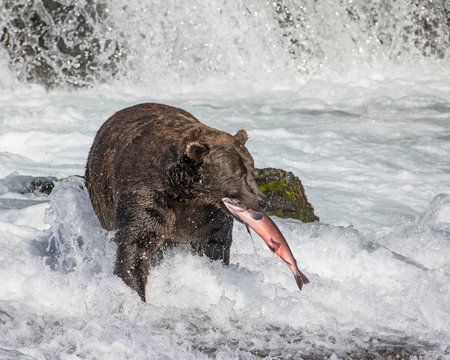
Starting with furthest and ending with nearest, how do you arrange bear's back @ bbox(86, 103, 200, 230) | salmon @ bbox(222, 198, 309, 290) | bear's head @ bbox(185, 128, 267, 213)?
bear's back @ bbox(86, 103, 200, 230) → bear's head @ bbox(185, 128, 267, 213) → salmon @ bbox(222, 198, 309, 290)

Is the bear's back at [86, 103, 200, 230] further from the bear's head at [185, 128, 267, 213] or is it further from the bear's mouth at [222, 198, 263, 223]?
the bear's mouth at [222, 198, 263, 223]

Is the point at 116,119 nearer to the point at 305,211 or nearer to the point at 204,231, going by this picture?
the point at 204,231

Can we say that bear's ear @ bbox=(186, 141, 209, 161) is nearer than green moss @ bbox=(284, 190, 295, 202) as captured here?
Yes

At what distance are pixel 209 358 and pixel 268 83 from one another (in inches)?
477

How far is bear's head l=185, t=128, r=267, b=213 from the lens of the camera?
4227 millimetres

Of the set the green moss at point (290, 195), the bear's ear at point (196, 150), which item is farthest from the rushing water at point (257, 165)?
the bear's ear at point (196, 150)

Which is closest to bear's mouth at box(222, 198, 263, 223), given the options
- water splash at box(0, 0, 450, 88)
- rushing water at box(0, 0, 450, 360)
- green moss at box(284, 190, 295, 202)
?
rushing water at box(0, 0, 450, 360)

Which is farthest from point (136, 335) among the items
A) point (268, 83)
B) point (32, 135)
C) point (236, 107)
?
point (268, 83)

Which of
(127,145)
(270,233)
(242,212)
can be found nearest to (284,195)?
(127,145)

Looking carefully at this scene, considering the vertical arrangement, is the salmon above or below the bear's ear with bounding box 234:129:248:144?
below

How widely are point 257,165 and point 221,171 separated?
5846 millimetres

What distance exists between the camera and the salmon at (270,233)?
380cm

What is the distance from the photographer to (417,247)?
6445mm

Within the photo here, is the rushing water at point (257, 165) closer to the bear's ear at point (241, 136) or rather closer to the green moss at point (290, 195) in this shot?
the green moss at point (290, 195)
